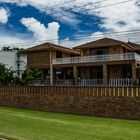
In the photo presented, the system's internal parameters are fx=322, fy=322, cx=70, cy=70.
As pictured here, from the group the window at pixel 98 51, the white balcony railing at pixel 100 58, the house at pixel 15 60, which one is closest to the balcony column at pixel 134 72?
the white balcony railing at pixel 100 58

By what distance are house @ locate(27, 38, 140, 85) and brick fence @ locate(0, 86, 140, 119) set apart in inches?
667

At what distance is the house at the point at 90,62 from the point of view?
135ft

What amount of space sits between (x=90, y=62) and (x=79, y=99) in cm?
2351

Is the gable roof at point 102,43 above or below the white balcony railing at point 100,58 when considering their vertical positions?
above

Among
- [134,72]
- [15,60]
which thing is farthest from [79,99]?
[15,60]

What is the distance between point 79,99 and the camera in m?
20.2

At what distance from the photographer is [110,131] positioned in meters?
12.5

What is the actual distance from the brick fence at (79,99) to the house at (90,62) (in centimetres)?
1695

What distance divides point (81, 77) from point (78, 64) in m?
2.91

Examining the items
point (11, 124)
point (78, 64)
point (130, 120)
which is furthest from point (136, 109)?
point (78, 64)

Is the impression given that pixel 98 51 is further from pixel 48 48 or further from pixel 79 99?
pixel 79 99

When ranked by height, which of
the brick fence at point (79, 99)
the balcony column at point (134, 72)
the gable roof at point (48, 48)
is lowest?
the brick fence at point (79, 99)

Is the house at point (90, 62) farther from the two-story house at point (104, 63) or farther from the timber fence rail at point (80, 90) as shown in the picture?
the timber fence rail at point (80, 90)

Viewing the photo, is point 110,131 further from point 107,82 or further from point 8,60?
point 8,60
